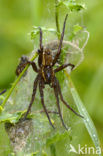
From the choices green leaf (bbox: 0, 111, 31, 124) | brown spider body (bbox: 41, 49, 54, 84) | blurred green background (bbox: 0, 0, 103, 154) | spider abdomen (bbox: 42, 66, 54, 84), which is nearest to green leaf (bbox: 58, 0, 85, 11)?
brown spider body (bbox: 41, 49, 54, 84)

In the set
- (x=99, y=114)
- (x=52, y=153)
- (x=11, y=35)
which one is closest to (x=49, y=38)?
(x=52, y=153)

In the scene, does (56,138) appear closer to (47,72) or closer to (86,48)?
(47,72)

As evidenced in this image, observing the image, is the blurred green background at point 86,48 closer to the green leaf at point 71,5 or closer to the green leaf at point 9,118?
the green leaf at point 71,5

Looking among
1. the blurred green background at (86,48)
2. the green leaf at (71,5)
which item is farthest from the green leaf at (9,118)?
the blurred green background at (86,48)

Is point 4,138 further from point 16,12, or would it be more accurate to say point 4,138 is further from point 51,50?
point 16,12

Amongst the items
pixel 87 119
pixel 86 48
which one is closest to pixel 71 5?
pixel 87 119

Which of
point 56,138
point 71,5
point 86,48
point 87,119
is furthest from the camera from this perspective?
point 86,48

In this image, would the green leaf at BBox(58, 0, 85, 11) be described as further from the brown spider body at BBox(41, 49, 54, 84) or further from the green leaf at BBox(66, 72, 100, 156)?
the green leaf at BBox(66, 72, 100, 156)

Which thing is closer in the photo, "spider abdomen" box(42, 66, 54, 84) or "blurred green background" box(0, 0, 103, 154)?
"spider abdomen" box(42, 66, 54, 84)
